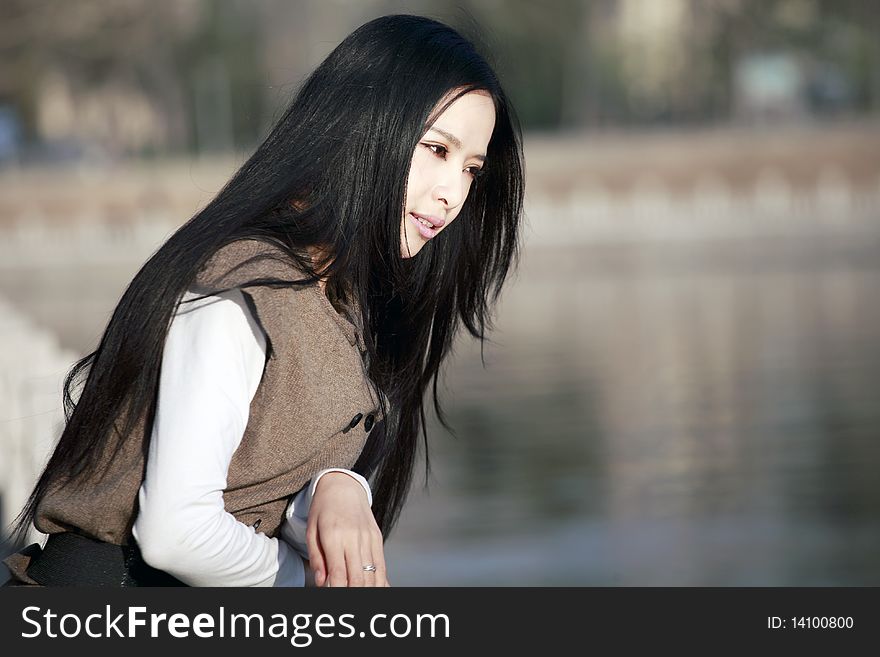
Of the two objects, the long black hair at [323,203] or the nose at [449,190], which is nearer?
the long black hair at [323,203]

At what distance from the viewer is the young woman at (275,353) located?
5.32 feet

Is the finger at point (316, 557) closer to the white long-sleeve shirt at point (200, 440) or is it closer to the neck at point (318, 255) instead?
the white long-sleeve shirt at point (200, 440)

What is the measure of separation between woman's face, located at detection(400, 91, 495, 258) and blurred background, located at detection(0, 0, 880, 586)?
413mm

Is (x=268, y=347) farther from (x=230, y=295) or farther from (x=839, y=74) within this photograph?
(x=839, y=74)

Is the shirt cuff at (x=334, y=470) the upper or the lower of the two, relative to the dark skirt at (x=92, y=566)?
upper

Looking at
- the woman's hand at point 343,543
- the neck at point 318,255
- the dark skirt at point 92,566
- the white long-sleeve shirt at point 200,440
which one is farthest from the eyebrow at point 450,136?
the dark skirt at point 92,566

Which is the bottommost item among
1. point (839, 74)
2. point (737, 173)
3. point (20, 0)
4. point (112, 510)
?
point (112, 510)

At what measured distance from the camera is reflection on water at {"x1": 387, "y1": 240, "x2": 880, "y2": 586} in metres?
5.56

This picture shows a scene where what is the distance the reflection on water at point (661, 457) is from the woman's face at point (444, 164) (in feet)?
10.4

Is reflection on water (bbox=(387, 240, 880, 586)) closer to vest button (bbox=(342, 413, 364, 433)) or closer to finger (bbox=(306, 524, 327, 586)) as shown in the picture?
vest button (bbox=(342, 413, 364, 433))

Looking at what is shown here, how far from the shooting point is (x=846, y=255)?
75.8 ft

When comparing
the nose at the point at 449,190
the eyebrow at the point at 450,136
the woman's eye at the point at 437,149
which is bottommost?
the nose at the point at 449,190
